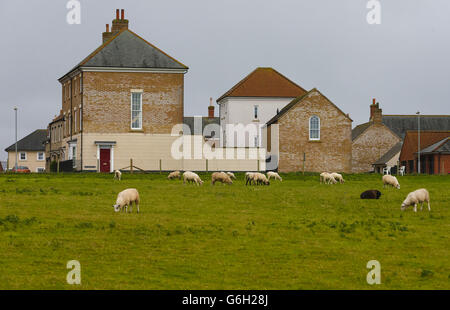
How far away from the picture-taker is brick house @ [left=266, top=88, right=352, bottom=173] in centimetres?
7731

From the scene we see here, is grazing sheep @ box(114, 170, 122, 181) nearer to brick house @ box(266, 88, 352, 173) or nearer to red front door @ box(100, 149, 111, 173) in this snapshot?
red front door @ box(100, 149, 111, 173)

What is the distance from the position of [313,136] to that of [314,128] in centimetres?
84

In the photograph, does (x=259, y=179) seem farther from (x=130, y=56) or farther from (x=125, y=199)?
(x=130, y=56)

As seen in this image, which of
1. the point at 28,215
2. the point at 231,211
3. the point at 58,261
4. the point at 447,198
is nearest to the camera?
the point at 58,261

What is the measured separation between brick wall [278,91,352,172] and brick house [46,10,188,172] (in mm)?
11540

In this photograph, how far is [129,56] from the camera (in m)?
73.1

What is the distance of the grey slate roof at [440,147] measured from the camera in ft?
280

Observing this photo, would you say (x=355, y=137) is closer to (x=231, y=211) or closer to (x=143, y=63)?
(x=143, y=63)

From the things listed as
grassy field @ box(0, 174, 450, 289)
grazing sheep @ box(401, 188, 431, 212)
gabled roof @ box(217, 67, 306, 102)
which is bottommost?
grassy field @ box(0, 174, 450, 289)

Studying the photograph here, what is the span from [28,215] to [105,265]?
947cm

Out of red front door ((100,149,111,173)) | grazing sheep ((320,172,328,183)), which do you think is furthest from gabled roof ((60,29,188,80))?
grazing sheep ((320,172,328,183))

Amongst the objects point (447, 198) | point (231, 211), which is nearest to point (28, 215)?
point (231, 211)

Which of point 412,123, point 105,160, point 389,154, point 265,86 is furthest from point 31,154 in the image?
point 105,160
